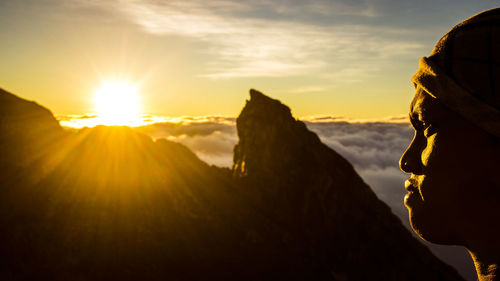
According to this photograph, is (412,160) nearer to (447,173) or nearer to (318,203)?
(447,173)

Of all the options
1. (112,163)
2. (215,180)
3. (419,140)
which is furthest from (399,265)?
(419,140)

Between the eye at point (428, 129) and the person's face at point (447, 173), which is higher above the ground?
the eye at point (428, 129)

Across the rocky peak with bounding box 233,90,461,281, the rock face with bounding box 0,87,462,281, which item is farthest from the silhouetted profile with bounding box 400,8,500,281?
the rocky peak with bounding box 233,90,461,281

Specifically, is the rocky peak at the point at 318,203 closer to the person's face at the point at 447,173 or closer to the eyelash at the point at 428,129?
the person's face at the point at 447,173

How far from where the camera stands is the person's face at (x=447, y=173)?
2.49 meters

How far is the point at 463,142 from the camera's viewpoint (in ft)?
8.41

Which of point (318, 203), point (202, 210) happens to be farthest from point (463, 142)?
point (202, 210)

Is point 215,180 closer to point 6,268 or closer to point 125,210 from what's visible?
point 125,210

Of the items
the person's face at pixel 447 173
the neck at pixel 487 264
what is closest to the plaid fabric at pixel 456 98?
the person's face at pixel 447 173

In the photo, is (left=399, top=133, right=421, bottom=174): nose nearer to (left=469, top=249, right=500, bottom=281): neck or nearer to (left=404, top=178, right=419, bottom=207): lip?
(left=404, top=178, right=419, bottom=207): lip

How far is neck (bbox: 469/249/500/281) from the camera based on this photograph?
8.62 ft

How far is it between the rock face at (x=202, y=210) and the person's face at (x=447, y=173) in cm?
8757

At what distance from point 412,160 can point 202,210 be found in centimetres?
10705

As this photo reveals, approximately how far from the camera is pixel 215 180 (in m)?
120
